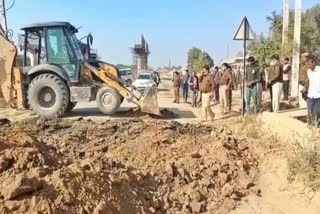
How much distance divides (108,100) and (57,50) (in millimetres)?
1981

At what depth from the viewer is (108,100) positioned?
13.1 metres

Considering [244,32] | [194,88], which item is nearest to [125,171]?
[244,32]

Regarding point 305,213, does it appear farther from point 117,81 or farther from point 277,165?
point 117,81

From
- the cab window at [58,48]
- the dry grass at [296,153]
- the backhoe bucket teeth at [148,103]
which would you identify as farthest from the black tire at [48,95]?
the dry grass at [296,153]

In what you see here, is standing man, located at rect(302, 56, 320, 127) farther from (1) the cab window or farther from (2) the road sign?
(1) the cab window

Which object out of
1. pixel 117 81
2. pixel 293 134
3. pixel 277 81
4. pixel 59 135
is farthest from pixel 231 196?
pixel 117 81

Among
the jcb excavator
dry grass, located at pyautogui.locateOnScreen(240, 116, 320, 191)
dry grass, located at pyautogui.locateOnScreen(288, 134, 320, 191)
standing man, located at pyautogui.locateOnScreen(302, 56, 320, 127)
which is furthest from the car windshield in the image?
dry grass, located at pyautogui.locateOnScreen(288, 134, 320, 191)

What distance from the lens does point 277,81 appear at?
38.2ft

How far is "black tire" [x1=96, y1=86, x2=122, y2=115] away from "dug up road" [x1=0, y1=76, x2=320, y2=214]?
3422 millimetres

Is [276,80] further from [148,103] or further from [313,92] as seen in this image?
[148,103]

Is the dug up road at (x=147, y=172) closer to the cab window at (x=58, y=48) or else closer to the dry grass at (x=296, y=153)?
the dry grass at (x=296, y=153)

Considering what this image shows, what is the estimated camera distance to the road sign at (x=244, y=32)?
438 inches

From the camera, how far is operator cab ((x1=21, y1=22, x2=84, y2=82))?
1302 cm

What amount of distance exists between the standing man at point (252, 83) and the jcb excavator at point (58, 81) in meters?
2.53
